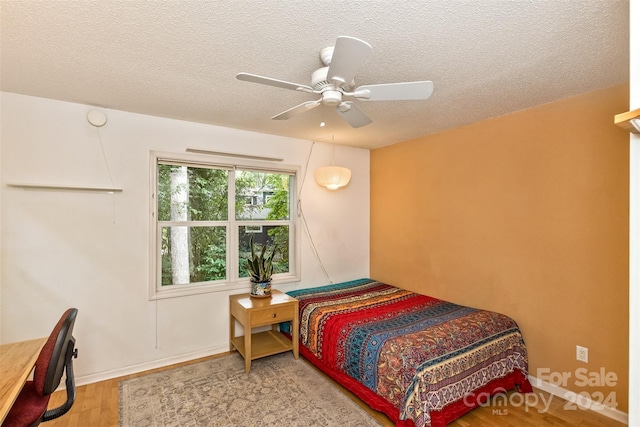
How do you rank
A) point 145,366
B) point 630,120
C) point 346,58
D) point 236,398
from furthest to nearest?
point 145,366 → point 236,398 → point 346,58 → point 630,120

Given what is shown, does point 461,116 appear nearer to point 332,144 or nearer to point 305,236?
point 332,144

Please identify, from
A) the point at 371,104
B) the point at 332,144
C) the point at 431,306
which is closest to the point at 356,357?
the point at 431,306

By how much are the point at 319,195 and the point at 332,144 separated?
72 centimetres

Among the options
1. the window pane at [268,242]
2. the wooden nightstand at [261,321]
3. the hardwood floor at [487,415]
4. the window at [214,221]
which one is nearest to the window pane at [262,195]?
the window at [214,221]

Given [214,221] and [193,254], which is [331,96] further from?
[193,254]

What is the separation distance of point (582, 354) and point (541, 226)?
3.32 feet

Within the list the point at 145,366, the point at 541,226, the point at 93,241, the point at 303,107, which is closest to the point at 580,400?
the point at 541,226

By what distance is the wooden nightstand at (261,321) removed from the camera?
2.81 m

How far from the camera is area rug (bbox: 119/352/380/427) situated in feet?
7.06

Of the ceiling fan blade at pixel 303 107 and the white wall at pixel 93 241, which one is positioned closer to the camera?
the ceiling fan blade at pixel 303 107

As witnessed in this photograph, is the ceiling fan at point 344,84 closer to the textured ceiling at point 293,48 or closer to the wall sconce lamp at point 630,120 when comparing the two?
the textured ceiling at point 293,48

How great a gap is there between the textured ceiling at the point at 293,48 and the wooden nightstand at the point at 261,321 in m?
1.86

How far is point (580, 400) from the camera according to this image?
91.1 inches

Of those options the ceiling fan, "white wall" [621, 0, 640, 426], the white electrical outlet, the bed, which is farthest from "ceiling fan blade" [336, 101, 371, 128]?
the white electrical outlet
